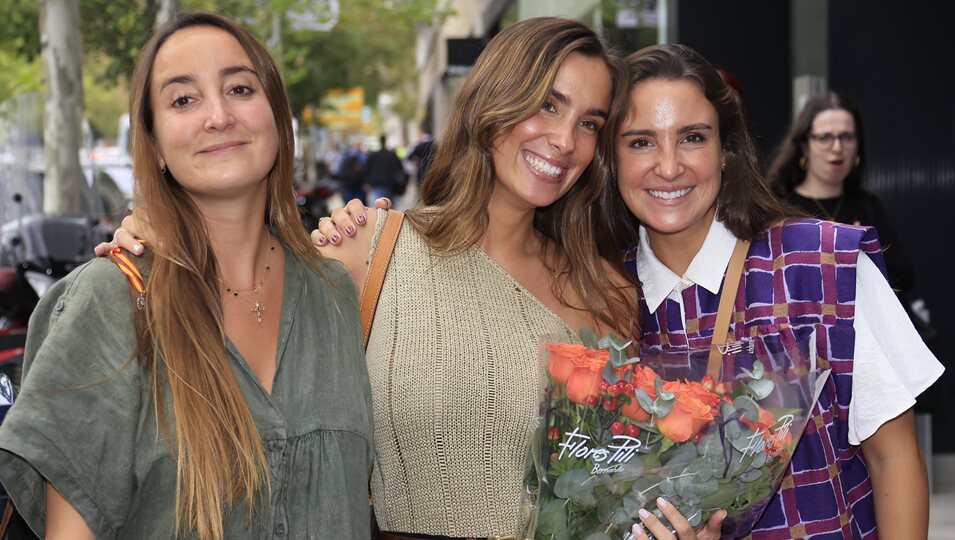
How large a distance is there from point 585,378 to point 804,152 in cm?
471

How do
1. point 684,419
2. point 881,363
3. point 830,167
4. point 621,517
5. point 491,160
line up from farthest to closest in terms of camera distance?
point 830,167, point 491,160, point 881,363, point 621,517, point 684,419

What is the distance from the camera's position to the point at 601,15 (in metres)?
11.5

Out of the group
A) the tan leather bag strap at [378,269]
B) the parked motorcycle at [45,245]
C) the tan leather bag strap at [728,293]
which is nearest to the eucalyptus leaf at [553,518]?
the tan leather bag strap at [728,293]

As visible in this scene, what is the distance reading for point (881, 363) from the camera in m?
2.74

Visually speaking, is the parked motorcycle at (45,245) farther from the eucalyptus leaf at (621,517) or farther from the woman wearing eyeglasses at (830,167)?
the eucalyptus leaf at (621,517)

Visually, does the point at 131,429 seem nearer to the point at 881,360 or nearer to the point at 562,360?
the point at 562,360

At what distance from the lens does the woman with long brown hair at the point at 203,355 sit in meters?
2.22

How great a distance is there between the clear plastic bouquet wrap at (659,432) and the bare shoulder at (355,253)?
904 millimetres

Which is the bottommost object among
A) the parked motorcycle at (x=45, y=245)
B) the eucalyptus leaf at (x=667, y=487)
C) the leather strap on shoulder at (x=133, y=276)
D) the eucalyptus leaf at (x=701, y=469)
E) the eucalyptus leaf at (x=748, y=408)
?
the parked motorcycle at (x=45, y=245)

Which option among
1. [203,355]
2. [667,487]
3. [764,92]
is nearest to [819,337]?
[667,487]

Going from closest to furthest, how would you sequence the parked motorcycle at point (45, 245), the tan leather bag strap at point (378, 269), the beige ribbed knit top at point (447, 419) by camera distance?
the beige ribbed knit top at point (447, 419) → the tan leather bag strap at point (378, 269) → the parked motorcycle at point (45, 245)

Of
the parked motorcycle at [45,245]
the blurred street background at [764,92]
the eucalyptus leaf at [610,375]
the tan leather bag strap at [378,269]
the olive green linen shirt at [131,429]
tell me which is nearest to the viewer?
the olive green linen shirt at [131,429]

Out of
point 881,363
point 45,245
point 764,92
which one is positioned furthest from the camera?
point 764,92

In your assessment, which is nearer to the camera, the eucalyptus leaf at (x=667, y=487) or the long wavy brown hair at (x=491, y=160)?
the eucalyptus leaf at (x=667, y=487)
